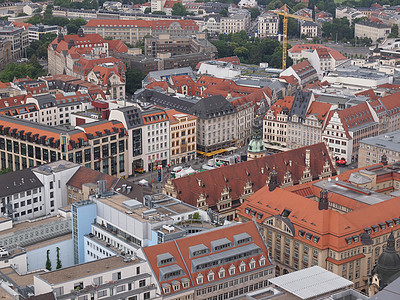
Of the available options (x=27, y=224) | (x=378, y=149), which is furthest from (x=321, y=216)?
(x=378, y=149)

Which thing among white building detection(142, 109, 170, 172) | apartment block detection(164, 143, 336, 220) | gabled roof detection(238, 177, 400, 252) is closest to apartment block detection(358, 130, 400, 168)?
apartment block detection(164, 143, 336, 220)

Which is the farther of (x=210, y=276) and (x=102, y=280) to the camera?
(x=210, y=276)

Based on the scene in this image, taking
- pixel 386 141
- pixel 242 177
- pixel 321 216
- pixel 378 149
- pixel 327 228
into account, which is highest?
pixel 321 216

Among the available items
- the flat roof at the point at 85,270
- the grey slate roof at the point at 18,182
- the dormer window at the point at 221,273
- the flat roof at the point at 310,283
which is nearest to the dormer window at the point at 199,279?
the dormer window at the point at 221,273

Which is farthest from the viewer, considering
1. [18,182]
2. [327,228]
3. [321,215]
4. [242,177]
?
[242,177]

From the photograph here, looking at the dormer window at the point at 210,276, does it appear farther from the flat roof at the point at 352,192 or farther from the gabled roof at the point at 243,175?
the flat roof at the point at 352,192

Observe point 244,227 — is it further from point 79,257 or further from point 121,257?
point 79,257

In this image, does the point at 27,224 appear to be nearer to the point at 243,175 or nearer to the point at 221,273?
the point at 221,273
